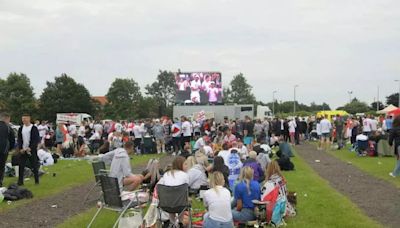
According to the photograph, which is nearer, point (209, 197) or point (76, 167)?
point (209, 197)

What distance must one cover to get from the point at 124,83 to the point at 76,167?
77460 millimetres

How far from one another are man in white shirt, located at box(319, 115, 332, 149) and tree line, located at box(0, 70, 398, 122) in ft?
173

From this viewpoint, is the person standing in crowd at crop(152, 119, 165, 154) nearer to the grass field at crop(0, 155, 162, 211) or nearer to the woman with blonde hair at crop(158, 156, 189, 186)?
the grass field at crop(0, 155, 162, 211)

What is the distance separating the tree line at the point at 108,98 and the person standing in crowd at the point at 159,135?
48.9 m

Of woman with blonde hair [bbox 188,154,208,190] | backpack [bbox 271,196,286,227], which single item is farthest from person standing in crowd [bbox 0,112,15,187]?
backpack [bbox 271,196,286,227]

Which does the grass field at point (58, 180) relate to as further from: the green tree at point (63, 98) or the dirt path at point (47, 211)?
the green tree at point (63, 98)

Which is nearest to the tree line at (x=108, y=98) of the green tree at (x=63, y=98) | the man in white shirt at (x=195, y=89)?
the green tree at (x=63, y=98)

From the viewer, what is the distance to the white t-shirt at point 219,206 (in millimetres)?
7125

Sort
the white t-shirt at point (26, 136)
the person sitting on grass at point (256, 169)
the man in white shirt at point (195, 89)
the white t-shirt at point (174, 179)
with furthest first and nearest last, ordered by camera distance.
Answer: the man in white shirt at point (195, 89) < the white t-shirt at point (26, 136) < the person sitting on grass at point (256, 169) < the white t-shirt at point (174, 179)

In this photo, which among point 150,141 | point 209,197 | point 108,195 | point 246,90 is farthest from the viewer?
point 246,90

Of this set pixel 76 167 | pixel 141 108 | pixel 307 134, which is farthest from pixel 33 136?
pixel 141 108

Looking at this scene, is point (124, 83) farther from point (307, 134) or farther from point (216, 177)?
point (216, 177)

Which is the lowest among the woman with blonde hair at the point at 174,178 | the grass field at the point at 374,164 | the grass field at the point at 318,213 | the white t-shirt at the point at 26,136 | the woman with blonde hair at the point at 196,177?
the grass field at the point at 374,164

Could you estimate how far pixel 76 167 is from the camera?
18.0 metres
